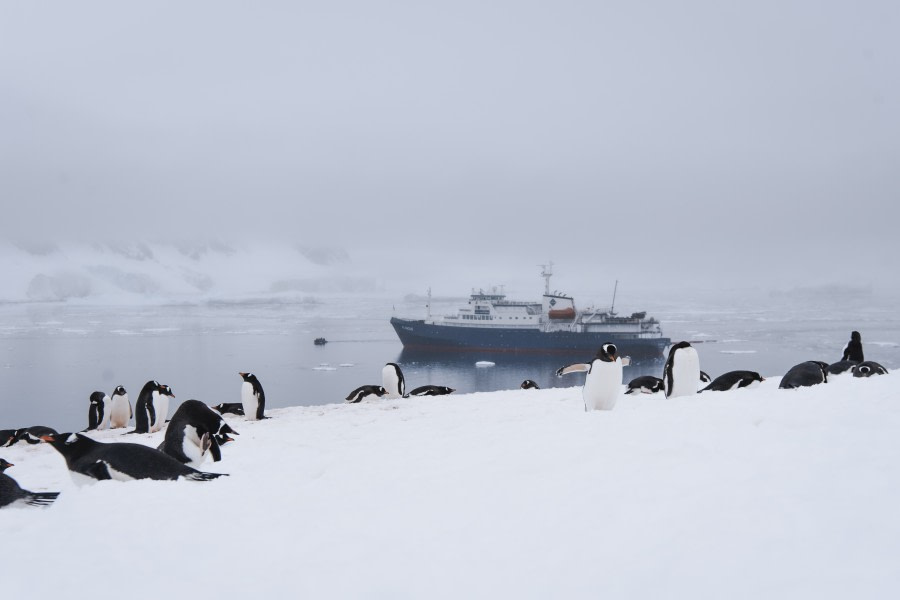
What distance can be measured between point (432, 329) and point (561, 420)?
42069 mm

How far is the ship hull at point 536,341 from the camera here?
147 feet

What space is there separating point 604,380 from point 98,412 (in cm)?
862

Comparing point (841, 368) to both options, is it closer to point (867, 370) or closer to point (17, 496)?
point (867, 370)

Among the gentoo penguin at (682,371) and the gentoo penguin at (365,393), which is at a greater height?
the gentoo penguin at (682,371)

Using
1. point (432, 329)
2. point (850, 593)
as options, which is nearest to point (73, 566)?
point (850, 593)

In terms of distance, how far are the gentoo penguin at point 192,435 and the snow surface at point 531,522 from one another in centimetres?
98

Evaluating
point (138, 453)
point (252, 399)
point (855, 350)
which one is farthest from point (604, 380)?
point (855, 350)

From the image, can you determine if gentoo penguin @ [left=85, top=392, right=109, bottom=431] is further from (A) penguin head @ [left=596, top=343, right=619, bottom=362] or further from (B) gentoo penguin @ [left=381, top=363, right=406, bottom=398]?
(A) penguin head @ [left=596, top=343, right=619, bottom=362]

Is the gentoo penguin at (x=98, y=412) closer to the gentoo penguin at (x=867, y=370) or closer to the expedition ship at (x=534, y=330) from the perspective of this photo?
the gentoo penguin at (x=867, y=370)

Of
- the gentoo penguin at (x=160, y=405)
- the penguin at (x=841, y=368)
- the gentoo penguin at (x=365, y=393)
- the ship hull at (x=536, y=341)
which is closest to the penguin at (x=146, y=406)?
the gentoo penguin at (x=160, y=405)

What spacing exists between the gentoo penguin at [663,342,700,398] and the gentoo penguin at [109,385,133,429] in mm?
8638

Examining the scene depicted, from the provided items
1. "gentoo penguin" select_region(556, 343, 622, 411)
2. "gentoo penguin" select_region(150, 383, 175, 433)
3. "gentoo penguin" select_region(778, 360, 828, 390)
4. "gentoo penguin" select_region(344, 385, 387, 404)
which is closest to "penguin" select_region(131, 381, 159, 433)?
"gentoo penguin" select_region(150, 383, 175, 433)

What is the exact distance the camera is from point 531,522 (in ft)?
8.58

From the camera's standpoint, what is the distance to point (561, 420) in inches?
195
